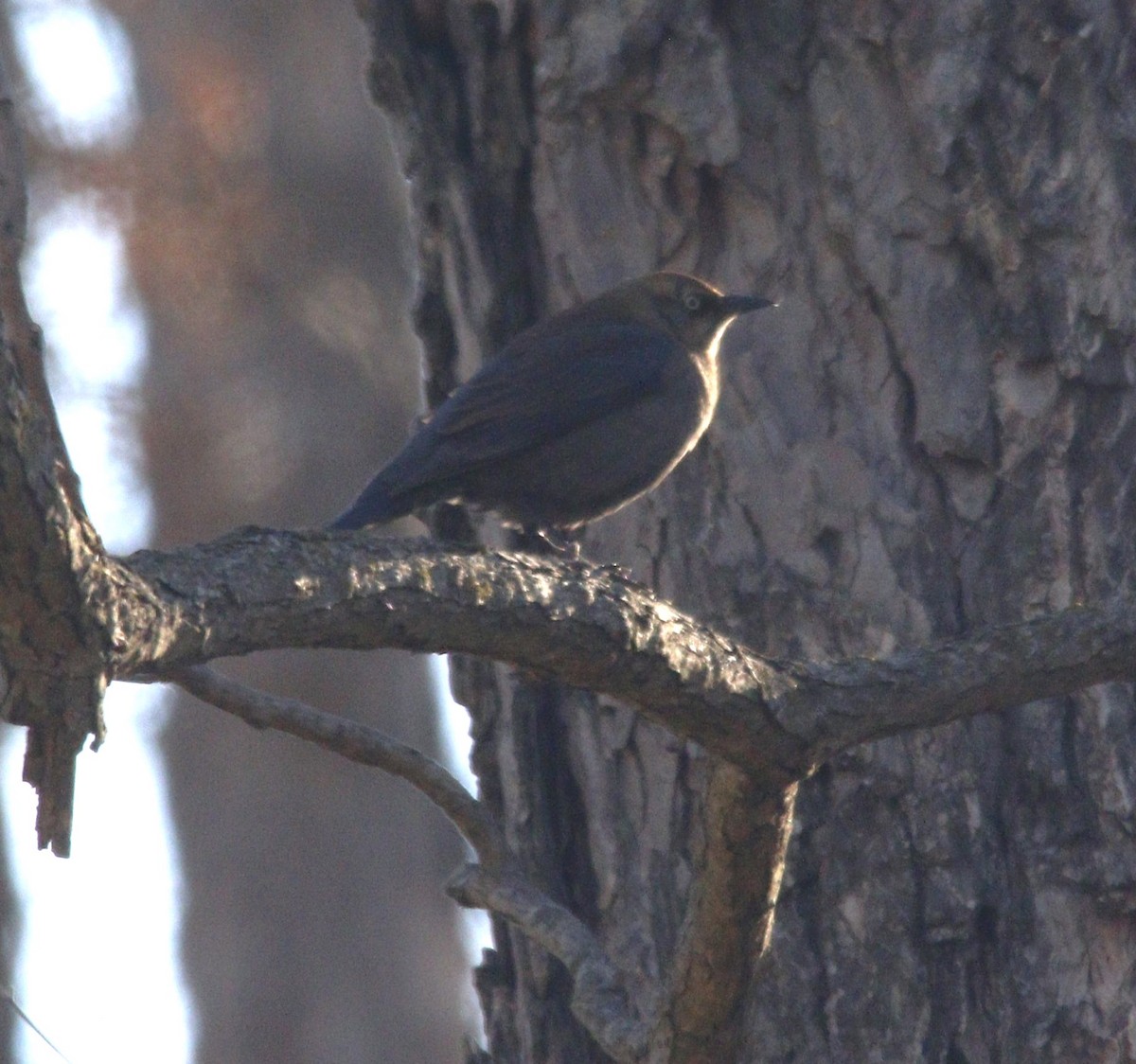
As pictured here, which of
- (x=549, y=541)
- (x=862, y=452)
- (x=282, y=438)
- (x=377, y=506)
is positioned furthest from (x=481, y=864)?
(x=282, y=438)

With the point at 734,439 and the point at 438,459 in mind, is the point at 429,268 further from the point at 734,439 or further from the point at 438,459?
the point at 734,439

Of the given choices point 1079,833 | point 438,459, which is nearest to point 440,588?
point 1079,833

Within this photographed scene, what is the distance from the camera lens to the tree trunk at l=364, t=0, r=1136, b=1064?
3730 mm

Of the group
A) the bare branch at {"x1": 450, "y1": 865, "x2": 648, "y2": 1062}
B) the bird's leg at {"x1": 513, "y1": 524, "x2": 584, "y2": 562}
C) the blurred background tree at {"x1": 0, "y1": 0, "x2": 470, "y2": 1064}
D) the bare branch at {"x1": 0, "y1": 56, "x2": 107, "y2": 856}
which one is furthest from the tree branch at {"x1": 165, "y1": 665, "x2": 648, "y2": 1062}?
the blurred background tree at {"x1": 0, "y1": 0, "x2": 470, "y2": 1064}

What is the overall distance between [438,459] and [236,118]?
18.1ft

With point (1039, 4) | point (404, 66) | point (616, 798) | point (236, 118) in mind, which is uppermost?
point (236, 118)

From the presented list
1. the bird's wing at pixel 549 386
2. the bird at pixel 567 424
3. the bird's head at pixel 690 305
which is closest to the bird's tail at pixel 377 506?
the bird at pixel 567 424

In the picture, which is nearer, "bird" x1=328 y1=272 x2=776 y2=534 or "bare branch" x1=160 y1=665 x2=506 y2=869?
"bare branch" x1=160 y1=665 x2=506 y2=869

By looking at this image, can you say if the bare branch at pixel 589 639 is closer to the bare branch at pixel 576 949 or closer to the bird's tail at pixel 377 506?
the bare branch at pixel 576 949

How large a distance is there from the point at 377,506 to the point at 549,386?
2.05ft

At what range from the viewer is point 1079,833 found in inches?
146

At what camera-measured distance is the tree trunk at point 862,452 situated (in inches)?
147

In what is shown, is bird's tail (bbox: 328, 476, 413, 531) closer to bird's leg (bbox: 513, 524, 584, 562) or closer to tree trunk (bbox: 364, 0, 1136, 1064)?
bird's leg (bbox: 513, 524, 584, 562)

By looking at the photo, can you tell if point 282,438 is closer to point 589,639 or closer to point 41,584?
point 589,639
